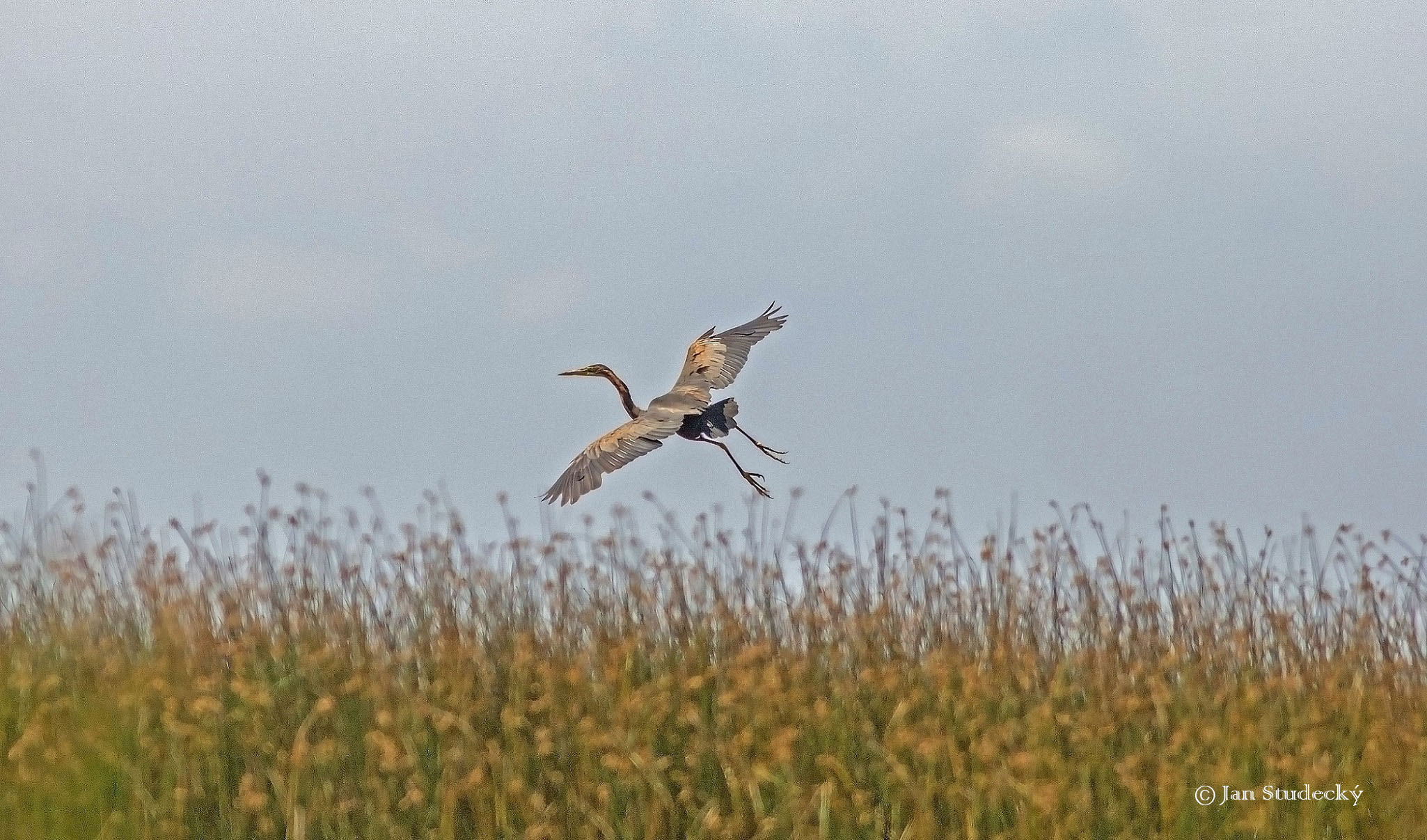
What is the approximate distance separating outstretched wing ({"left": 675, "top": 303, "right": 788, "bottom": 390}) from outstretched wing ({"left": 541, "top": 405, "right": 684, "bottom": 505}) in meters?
1.03

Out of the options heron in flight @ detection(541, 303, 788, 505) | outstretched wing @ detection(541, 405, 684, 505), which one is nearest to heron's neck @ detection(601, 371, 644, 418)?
heron in flight @ detection(541, 303, 788, 505)

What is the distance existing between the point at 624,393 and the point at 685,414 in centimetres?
56

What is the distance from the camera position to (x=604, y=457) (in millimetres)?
5773

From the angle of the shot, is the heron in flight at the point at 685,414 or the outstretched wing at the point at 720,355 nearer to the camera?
the heron in flight at the point at 685,414

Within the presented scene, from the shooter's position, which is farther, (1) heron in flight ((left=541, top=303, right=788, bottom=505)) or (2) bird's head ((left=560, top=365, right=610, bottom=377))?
(2) bird's head ((left=560, top=365, right=610, bottom=377))

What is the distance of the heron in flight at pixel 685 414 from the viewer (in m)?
5.74

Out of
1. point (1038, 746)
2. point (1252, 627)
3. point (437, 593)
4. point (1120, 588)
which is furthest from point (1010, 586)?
point (437, 593)

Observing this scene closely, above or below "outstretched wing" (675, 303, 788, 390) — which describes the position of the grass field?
below

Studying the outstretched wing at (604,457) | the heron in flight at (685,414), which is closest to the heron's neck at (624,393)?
the heron in flight at (685,414)

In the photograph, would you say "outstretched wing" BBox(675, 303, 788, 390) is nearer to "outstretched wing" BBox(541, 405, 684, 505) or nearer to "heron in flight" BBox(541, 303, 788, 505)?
"heron in flight" BBox(541, 303, 788, 505)

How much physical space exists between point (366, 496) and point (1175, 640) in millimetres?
3284

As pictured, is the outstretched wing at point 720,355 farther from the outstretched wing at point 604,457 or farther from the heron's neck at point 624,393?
the outstretched wing at point 604,457

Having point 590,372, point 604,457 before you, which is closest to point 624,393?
point 590,372

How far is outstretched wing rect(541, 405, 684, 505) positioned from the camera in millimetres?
5703
